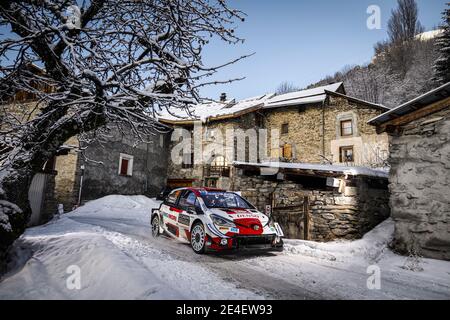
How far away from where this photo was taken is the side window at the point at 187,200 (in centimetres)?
658

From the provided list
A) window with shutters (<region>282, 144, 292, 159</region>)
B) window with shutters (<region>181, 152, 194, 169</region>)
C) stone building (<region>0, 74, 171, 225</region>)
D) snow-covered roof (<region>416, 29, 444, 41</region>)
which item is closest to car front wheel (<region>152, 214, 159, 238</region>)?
stone building (<region>0, 74, 171, 225</region>)

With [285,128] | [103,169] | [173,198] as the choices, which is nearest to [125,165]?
[103,169]

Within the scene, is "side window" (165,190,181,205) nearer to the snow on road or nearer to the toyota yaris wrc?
the toyota yaris wrc

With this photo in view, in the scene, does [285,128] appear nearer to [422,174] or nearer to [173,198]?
[422,174]

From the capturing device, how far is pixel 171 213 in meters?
7.15

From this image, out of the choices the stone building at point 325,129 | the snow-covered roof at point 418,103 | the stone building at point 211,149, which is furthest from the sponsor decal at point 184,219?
the stone building at point 211,149

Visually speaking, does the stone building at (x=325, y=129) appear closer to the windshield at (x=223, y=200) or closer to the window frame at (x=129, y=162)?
the window frame at (x=129, y=162)

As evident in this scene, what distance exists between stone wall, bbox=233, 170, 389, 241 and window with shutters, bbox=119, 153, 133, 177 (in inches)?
527

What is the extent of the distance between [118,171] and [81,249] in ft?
48.6

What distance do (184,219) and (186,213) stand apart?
0.17m

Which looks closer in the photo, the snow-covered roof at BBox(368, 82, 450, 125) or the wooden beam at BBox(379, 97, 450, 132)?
the snow-covered roof at BBox(368, 82, 450, 125)

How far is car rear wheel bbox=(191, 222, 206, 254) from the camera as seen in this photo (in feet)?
18.4
